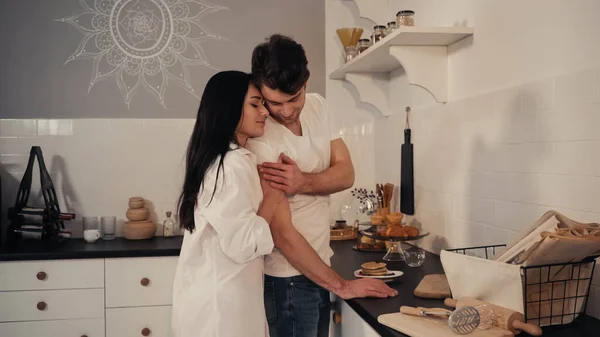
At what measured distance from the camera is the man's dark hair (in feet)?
5.68

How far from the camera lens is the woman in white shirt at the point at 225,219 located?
1679 mm

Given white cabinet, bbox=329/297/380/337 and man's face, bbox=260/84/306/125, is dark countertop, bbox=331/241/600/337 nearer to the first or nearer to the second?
white cabinet, bbox=329/297/380/337

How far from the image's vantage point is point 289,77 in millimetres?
1731

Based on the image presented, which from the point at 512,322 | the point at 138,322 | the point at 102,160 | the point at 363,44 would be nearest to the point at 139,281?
the point at 138,322

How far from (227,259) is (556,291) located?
88 centimetres

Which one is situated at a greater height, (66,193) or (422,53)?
(422,53)

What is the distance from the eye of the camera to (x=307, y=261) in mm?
1816

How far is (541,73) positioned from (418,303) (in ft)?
2.51

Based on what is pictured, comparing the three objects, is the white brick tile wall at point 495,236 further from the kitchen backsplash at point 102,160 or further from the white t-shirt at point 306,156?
the kitchen backsplash at point 102,160

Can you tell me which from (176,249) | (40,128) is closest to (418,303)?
(176,249)

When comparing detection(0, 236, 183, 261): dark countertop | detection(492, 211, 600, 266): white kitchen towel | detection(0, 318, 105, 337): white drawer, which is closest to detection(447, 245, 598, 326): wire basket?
detection(492, 211, 600, 266): white kitchen towel

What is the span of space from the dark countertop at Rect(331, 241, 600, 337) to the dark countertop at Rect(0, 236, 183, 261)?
0.90m

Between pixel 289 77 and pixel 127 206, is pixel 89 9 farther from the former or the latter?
pixel 289 77

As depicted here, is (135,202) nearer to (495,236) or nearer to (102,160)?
(102,160)
